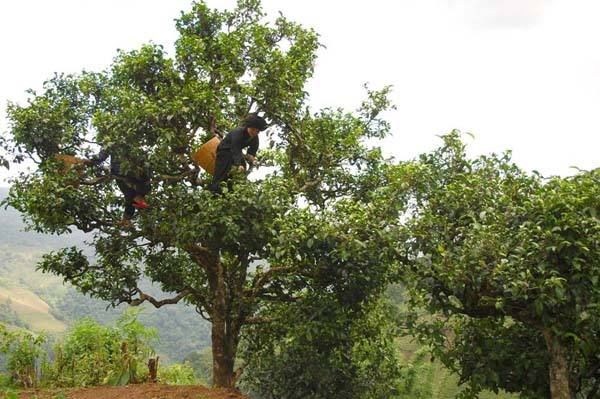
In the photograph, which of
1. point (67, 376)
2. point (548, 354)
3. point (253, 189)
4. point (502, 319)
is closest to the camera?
point (548, 354)

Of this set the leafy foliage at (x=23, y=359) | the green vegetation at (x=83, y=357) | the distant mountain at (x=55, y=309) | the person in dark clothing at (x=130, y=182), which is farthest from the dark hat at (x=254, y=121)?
the distant mountain at (x=55, y=309)

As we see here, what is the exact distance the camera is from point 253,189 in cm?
720

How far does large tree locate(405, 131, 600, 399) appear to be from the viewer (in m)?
5.09

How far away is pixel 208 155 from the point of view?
26.7 ft

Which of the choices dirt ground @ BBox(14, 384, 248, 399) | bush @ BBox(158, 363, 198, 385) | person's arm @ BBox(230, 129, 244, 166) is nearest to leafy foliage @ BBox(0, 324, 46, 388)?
dirt ground @ BBox(14, 384, 248, 399)

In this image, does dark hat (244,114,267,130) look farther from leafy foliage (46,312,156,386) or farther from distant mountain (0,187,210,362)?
distant mountain (0,187,210,362)

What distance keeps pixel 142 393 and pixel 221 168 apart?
3394 mm

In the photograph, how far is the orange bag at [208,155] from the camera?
809 centimetres

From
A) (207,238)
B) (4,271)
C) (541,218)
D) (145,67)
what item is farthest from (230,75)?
(4,271)

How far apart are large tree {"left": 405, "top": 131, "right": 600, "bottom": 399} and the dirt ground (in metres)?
3.02

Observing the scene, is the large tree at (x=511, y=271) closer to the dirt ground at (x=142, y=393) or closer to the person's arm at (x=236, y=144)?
the person's arm at (x=236, y=144)

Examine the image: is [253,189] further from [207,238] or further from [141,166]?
[141,166]

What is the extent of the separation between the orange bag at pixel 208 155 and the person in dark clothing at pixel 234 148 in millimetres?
182

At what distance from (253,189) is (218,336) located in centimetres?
317
